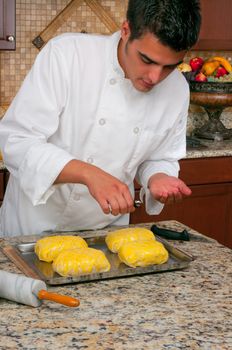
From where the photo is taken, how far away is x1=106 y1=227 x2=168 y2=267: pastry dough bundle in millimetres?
1521

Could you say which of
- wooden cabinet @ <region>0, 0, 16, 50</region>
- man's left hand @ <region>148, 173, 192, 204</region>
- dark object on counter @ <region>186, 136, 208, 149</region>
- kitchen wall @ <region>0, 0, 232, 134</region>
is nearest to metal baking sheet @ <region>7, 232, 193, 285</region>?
man's left hand @ <region>148, 173, 192, 204</region>

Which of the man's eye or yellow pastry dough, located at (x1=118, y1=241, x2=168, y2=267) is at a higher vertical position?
the man's eye

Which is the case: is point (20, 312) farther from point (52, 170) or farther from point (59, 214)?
point (59, 214)

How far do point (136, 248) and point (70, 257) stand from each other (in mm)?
173

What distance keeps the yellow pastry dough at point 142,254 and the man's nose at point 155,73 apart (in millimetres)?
424

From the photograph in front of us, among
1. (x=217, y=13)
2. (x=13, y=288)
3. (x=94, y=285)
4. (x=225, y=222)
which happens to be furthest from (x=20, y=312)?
(x=217, y=13)

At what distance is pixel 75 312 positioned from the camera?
1311 millimetres

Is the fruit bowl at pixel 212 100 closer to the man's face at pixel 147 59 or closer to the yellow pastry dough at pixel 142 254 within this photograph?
the man's face at pixel 147 59

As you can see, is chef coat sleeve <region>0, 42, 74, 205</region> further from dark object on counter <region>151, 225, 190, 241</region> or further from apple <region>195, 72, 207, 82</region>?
apple <region>195, 72, 207, 82</region>

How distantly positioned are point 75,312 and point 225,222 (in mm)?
2291

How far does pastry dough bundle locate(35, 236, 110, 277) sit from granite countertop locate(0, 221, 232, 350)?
0.04 meters

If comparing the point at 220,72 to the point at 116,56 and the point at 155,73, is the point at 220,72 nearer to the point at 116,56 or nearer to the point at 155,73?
the point at 116,56

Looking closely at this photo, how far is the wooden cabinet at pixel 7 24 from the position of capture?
2.79m

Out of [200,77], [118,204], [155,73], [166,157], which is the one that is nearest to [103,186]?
[118,204]
